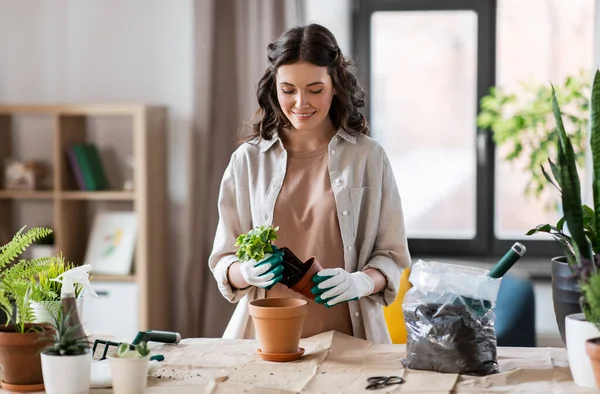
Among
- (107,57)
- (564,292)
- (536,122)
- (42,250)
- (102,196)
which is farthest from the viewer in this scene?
(107,57)

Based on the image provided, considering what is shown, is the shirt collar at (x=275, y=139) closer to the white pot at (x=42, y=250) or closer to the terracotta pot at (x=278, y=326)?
the terracotta pot at (x=278, y=326)

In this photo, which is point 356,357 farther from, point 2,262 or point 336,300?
point 2,262

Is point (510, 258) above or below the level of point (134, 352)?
above

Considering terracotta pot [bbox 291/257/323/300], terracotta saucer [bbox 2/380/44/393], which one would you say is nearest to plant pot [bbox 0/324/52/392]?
terracotta saucer [bbox 2/380/44/393]

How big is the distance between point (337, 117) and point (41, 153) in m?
2.54

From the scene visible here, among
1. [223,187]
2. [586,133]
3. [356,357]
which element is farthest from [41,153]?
[356,357]

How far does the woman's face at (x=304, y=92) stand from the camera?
2078 mm

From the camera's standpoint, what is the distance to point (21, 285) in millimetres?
1730

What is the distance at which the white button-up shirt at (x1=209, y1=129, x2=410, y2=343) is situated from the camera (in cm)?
214

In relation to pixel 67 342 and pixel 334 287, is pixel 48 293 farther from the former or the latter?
pixel 334 287

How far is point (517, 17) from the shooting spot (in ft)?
13.7

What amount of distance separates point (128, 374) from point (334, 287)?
51 centimetres

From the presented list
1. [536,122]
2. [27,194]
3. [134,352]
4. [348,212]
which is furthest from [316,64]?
[27,194]

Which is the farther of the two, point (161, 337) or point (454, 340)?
point (161, 337)
